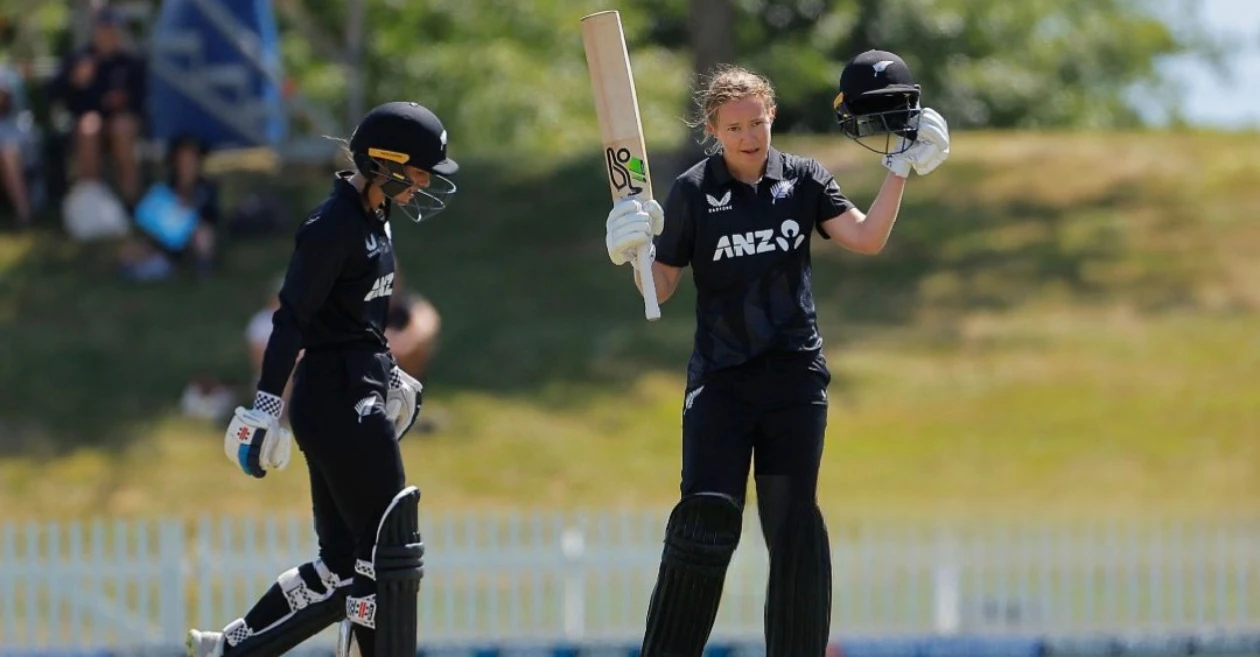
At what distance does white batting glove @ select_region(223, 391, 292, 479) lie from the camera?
6.55 m

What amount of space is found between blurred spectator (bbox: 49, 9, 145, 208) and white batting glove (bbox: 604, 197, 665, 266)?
463 inches

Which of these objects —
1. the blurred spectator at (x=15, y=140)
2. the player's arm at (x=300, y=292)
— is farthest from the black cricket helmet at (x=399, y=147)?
the blurred spectator at (x=15, y=140)

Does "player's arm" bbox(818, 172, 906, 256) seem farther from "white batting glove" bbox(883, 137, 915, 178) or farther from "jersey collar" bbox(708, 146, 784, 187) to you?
"jersey collar" bbox(708, 146, 784, 187)

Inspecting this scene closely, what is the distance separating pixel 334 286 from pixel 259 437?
0.56m

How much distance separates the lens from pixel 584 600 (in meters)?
12.8

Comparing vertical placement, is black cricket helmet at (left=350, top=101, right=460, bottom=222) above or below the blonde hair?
below

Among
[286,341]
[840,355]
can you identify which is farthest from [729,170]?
Answer: [840,355]

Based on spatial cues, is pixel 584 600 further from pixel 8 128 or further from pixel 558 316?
pixel 8 128

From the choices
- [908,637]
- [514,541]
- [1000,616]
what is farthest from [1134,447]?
[514,541]

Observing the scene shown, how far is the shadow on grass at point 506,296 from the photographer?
53.7 ft

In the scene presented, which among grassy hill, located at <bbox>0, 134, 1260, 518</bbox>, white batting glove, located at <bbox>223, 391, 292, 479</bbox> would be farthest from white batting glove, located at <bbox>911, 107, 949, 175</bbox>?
grassy hill, located at <bbox>0, 134, 1260, 518</bbox>

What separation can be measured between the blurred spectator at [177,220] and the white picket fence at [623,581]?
15.5 feet

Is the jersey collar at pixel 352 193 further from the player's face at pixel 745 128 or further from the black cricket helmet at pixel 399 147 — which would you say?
the player's face at pixel 745 128

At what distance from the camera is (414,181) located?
22.1 ft
